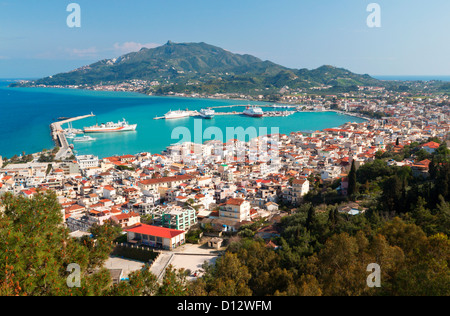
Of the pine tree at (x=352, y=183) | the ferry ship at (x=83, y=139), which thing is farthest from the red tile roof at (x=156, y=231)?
the ferry ship at (x=83, y=139)

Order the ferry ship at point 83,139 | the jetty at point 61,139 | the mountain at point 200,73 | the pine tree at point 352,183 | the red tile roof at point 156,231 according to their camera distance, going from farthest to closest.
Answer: the mountain at point 200,73, the ferry ship at point 83,139, the jetty at point 61,139, the pine tree at point 352,183, the red tile roof at point 156,231

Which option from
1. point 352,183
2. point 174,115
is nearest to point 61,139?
point 174,115

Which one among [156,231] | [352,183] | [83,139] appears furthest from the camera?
[83,139]

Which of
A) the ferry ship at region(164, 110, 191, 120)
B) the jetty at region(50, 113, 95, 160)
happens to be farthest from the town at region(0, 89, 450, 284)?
the ferry ship at region(164, 110, 191, 120)

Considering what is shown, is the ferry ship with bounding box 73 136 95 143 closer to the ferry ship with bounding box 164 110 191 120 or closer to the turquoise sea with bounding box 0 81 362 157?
the turquoise sea with bounding box 0 81 362 157

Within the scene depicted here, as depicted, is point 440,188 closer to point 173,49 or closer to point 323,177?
point 323,177

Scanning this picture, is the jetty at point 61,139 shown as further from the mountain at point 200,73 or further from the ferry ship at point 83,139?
the mountain at point 200,73

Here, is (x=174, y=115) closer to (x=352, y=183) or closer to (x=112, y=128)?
(x=112, y=128)
